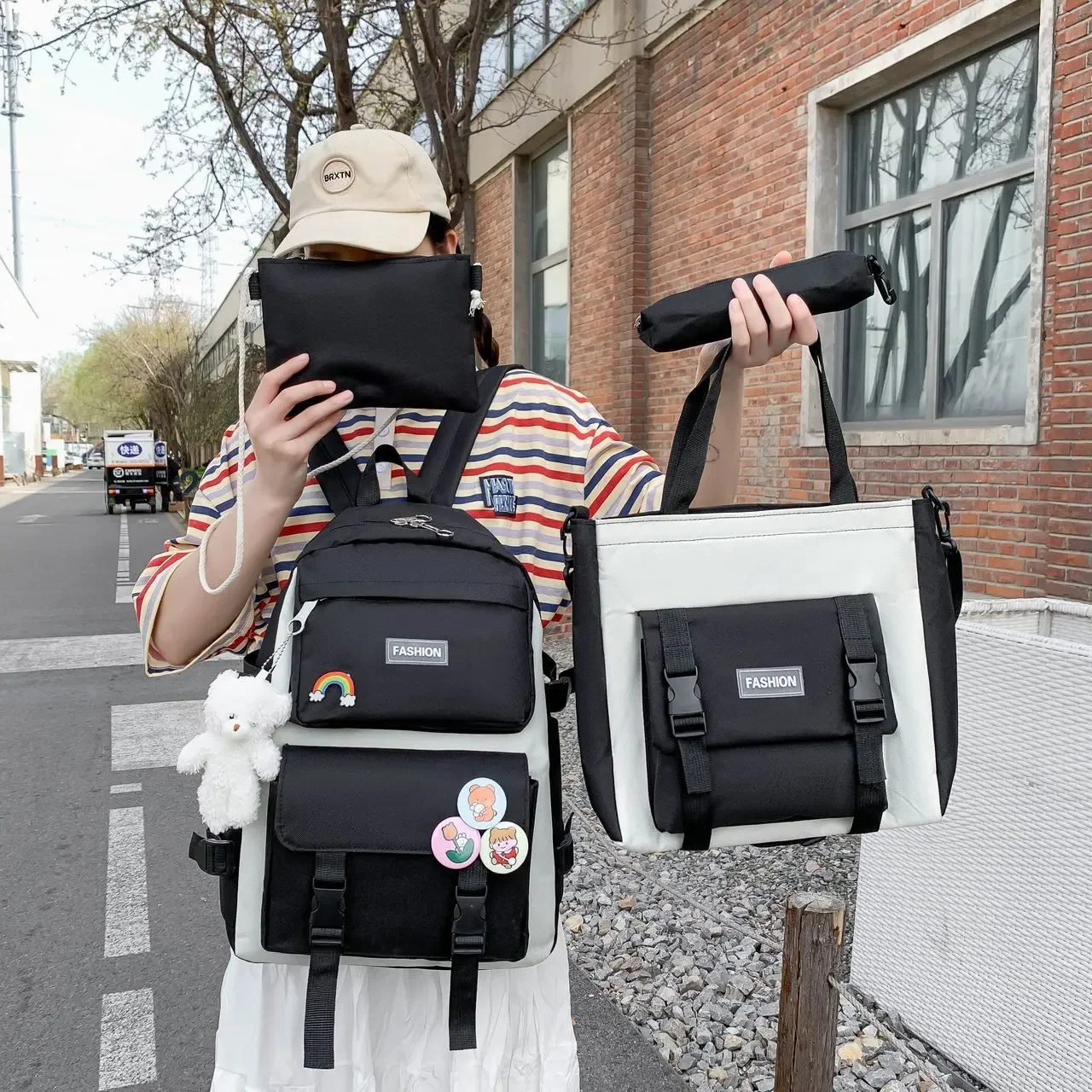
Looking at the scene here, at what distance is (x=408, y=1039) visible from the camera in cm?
147

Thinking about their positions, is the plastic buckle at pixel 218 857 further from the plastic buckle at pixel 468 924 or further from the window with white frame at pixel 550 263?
the window with white frame at pixel 550 263

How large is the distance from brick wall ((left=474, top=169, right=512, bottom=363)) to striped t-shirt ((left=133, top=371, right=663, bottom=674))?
1162 centimetres

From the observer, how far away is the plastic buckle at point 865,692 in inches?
50.4

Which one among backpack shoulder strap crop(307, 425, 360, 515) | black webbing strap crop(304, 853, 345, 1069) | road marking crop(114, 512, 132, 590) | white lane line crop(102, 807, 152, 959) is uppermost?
backpack shoulder strap crop(307, 425, 360, 515)

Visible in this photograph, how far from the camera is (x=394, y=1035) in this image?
1.47 m

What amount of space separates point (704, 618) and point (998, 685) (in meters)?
1.69

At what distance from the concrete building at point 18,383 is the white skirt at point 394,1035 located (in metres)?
51.2

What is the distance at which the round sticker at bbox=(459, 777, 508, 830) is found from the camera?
47.6 inches

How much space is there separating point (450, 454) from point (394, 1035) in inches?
33.0

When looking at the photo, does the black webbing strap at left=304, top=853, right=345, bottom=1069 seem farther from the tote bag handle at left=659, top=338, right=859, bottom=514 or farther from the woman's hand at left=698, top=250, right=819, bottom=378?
the woman's hand at left=698, top=250, right=819, bottom=378

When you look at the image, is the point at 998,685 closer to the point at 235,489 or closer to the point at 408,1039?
the point at 408,1039

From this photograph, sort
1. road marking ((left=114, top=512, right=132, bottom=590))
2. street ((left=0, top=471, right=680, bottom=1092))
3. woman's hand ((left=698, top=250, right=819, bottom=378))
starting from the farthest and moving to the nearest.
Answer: road marking ((left=114, top=512, right=132, bottom=590)) → street ((left=0, top=471, right=680, bottom=1092)) → woman's hand ((left=698, top=250, right=819, bottom=378))

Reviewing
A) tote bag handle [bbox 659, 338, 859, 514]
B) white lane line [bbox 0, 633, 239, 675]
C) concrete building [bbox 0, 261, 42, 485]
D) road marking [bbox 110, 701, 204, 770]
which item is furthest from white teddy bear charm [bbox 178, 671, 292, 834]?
concrete building [bbox 0, 261, 42, 485]

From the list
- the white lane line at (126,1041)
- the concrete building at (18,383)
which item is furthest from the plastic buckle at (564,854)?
the concrete building at (18,383)
